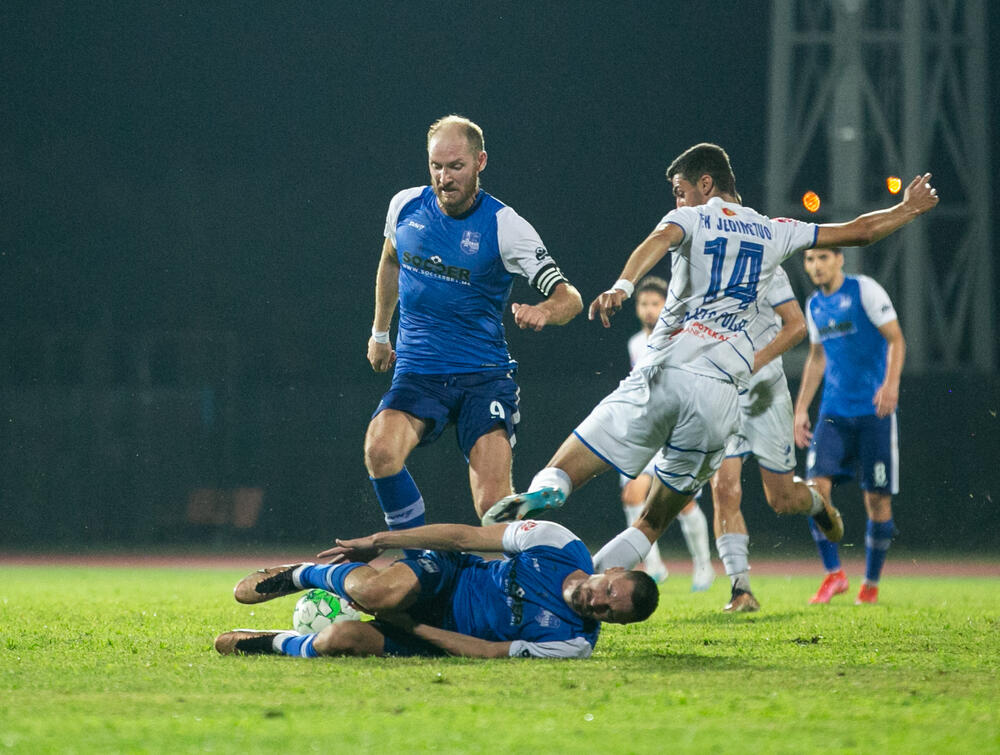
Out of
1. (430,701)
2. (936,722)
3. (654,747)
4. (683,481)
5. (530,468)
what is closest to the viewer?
(654,747)

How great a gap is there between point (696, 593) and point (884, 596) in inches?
57.4

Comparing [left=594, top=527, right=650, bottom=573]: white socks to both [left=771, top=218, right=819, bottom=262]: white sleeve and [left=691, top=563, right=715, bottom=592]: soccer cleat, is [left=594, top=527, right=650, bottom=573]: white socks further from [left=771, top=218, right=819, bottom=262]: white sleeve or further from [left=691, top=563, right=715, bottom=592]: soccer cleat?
[left=691, top=563, right=715, bottom=592]: soccer cleat

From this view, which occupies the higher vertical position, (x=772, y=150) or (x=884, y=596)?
(x=772, y=150)

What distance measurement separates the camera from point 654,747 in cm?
365

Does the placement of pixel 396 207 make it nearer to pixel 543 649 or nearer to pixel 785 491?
pixel 543 649

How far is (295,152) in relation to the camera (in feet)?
78.0

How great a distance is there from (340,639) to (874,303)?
5525 mm

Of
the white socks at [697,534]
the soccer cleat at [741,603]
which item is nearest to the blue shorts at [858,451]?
the white socks at [697,534]

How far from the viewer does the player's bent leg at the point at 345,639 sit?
560 centimetres

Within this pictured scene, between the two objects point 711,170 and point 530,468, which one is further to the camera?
point 530,468

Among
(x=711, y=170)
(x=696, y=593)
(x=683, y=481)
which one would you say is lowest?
(x=696, y=593)

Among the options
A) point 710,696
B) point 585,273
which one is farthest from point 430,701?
point 585,273

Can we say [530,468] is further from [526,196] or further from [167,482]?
[526,196]

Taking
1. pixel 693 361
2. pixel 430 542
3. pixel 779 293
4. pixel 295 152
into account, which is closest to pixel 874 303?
pixel 779 293
